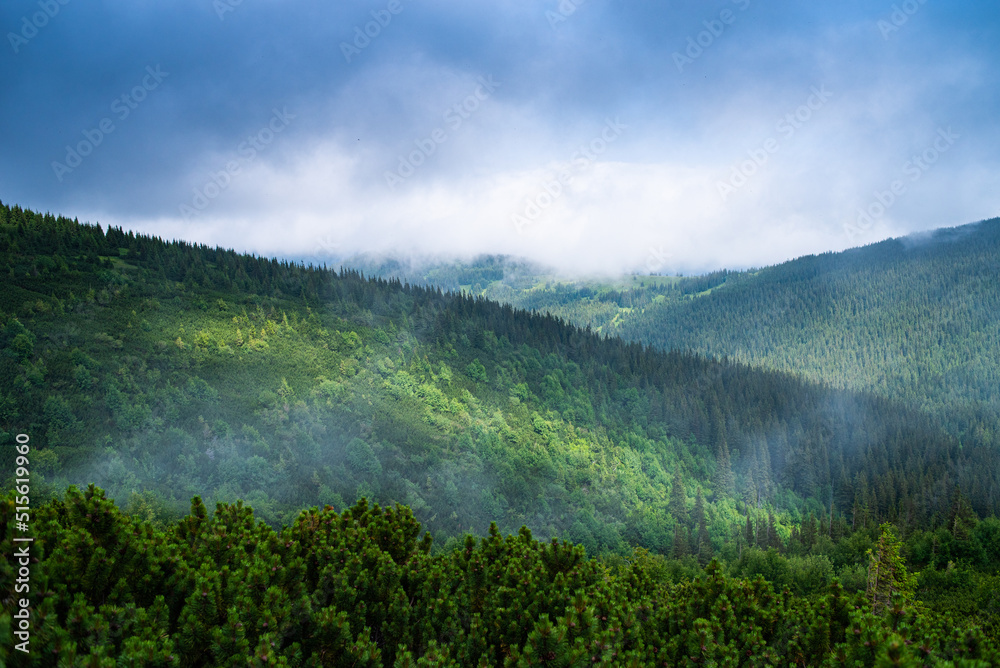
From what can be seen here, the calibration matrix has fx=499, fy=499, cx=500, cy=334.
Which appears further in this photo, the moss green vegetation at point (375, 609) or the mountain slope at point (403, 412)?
the mountain slope at point (403, 412)

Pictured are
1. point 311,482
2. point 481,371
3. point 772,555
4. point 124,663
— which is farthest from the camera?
point 481,371

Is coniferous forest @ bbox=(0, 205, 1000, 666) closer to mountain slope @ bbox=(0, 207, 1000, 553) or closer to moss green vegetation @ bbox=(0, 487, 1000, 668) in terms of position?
moss green vegetation @ bbox=(0, 487, 1000, 668)

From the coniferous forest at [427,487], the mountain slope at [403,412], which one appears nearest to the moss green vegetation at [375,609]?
the coniferous forest at [427,487]

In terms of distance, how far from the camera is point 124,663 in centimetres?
687

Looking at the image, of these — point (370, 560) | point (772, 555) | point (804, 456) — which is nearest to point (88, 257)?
point (370, 560)

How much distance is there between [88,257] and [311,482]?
62.8 meters

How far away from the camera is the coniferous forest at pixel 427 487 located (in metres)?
9.25

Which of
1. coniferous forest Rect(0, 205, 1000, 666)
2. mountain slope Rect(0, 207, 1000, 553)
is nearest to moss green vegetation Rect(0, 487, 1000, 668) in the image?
coniferous forest Rect(0, 205, 1000, 666)

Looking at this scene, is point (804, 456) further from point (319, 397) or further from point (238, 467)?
point (238, 467)

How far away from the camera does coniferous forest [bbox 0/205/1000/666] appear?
9.25 metres

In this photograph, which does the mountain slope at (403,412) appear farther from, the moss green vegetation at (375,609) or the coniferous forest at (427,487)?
the moss green vegetation at (375,609)

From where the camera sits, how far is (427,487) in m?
85.5

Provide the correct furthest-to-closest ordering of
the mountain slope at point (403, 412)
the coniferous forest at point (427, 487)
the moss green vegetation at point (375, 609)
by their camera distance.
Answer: the mountain slope at point (403, 412), the coniferous forest at point (427, 487), the moss green vegetation at point (375, 609)

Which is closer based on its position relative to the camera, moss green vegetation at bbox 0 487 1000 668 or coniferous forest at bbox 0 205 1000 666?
moss green vegetation at bbox 0 487 1000 668
